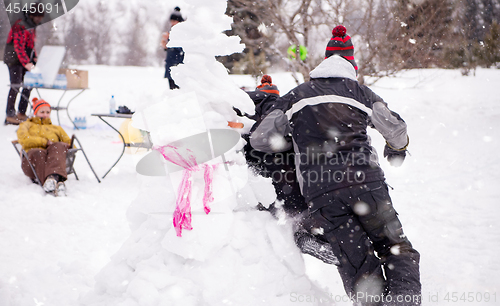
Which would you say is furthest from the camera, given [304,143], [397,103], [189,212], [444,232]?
[397,103]

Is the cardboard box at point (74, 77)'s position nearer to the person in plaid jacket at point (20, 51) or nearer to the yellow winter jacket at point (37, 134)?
the person in plaid jacket at point (20, 51)

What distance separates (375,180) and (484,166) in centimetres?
493

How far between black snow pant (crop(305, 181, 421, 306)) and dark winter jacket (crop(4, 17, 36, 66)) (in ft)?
22.5

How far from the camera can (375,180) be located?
212 centimetres

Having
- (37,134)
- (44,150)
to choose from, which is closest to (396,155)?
(44,150)

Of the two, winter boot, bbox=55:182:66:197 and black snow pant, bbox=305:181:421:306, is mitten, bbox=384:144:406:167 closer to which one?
black snow pant, bbox=305:181:421:306

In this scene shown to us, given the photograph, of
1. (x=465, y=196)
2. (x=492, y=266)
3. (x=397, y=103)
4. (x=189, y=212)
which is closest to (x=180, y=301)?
(x=189, y=212)

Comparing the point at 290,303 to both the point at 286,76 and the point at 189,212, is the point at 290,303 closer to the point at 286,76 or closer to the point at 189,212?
the point at 189,212

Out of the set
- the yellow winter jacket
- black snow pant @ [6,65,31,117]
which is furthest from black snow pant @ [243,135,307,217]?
black snow pant @ [6,65,31,117]

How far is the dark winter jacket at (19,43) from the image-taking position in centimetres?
673

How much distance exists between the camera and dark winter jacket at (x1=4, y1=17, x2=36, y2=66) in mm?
6730

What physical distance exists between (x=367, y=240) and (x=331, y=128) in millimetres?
676

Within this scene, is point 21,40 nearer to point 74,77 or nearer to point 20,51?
point 20,51

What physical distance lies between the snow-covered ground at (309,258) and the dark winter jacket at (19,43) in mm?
1361
